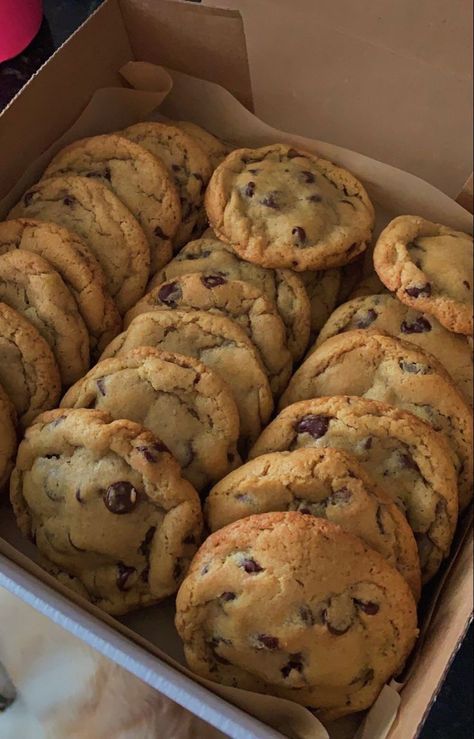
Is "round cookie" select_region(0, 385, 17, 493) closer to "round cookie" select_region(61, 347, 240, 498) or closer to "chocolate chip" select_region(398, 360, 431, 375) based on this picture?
"round cookie" select_region(61, 347, 240, 498)

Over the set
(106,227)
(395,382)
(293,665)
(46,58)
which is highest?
(46,58)

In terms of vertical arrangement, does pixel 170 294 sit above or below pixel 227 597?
above

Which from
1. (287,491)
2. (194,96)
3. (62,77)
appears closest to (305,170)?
(194,96)

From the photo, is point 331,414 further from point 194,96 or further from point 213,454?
point 194,96

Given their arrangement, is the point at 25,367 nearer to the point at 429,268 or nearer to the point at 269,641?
the point at 269,641

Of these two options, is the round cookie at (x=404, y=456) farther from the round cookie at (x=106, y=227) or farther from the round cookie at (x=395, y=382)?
the round cookie at (x=106, y=227)

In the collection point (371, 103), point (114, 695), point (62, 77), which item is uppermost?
point (62, 77)

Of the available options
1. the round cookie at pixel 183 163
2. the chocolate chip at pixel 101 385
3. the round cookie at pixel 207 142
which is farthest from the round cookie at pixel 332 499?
the round cookie at pixel 207 142

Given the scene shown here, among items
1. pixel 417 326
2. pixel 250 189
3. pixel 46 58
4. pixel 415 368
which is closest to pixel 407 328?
pixel 417 326

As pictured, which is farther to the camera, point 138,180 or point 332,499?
point 138,180
